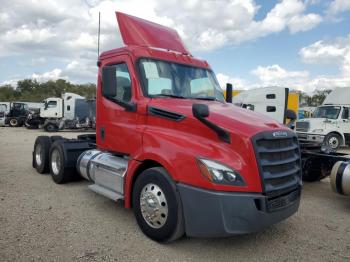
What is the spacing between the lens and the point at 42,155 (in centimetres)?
827

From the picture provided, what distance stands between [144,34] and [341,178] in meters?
4.24

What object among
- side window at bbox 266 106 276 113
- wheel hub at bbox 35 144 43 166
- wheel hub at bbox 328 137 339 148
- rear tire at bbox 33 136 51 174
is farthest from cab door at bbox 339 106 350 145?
wheel hub at bbox 35 144 43 166

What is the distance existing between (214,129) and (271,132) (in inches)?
27.5

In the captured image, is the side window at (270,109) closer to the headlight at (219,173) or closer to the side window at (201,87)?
the side window at (201,87)

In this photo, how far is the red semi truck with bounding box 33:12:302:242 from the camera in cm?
372

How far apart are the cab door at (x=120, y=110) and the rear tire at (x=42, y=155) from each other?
118 inches

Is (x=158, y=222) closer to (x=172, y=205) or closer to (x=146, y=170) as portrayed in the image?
(x=172, y=205)

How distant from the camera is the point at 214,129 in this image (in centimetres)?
395

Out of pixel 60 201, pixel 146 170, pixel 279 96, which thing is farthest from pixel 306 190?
pixel 279 96

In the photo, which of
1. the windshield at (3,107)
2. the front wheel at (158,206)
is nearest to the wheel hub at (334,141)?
the front wheel at (158,206)

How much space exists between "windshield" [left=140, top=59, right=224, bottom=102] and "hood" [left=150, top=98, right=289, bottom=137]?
0.21 meters

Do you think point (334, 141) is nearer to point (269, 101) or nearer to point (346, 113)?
point (346, 113)

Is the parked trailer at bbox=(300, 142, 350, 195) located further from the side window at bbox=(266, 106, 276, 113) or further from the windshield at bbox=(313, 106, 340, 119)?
the windshield at bbox=(313, 106, 340, 119)

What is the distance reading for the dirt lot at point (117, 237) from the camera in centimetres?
402
